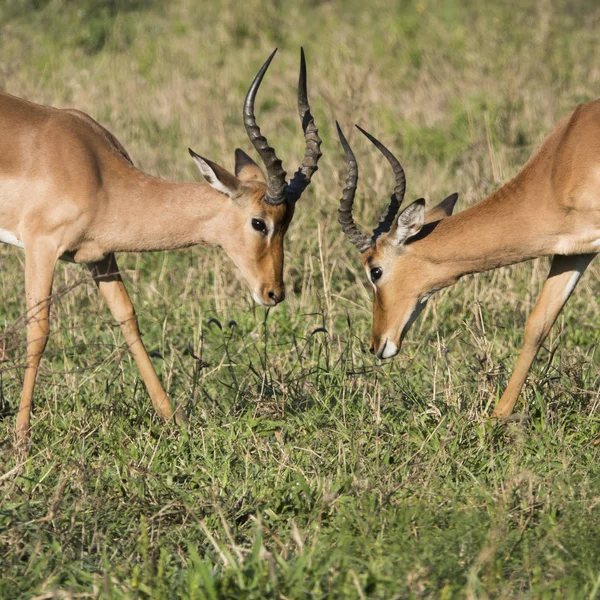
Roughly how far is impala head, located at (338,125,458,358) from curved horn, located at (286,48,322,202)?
0.54 feet

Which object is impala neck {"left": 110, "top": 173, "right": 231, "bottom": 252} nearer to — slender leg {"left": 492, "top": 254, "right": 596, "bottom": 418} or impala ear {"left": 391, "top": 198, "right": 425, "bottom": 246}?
impala ear {"left": 391, "top": 198, "right": 425, "bottom": 246}

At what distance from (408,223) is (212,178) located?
A: 0.88 metres

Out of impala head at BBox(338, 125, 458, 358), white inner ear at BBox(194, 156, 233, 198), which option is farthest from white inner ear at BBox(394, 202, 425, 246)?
white inner ear at BBox(194, 156, 233, 198)

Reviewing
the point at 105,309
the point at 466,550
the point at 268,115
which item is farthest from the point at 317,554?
the point at 268,115

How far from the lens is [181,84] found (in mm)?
9523

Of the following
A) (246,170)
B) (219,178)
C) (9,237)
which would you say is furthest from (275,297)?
(9,237)

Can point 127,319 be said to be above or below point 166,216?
below

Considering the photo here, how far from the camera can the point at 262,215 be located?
462 centimetres

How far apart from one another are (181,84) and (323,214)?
12.0 ft

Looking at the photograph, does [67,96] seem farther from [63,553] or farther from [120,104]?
[63,553]

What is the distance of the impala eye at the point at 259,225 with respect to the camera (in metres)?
4.62

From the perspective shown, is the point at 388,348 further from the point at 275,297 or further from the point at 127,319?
the point at 127,319

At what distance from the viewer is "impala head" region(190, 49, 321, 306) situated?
4582mm

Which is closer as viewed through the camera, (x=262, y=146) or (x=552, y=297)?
(x=262, y=146)
